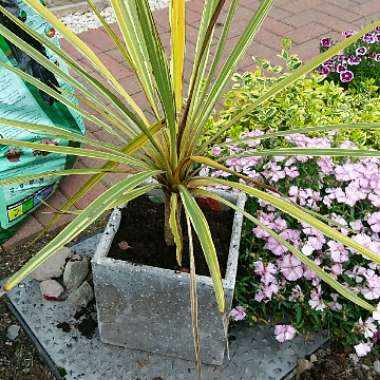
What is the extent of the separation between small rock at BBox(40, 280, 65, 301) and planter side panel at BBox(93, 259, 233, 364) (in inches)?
10.6

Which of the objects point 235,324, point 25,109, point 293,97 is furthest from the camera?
point 293,97

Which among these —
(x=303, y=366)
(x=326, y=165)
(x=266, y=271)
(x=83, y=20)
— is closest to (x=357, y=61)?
(x=326, y=165)

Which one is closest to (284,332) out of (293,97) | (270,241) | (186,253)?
(270,241)

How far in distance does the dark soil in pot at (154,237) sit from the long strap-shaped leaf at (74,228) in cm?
40

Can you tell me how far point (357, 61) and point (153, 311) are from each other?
1.77m

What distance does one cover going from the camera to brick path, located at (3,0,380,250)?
10.8ft

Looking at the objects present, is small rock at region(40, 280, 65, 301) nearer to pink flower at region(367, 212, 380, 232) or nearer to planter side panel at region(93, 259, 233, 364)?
planter side panel at region(93, 259, 233, 364)

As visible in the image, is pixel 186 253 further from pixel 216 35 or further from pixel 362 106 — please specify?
pixel 216 35

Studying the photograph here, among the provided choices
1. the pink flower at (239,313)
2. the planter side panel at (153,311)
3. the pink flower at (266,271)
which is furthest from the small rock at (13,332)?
the pink flower at (266,271)

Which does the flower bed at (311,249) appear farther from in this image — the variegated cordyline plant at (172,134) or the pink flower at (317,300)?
the variegated cordyline plant at (172,134)

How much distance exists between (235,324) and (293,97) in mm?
1020

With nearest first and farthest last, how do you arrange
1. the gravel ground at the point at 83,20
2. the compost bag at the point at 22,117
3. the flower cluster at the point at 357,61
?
the compost bag at the point at 22,117 → the flower cluster at the point at 357,61 → the gravel ground at the point at 83,20

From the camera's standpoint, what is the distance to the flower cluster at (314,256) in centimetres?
163

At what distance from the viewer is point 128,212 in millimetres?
1681
